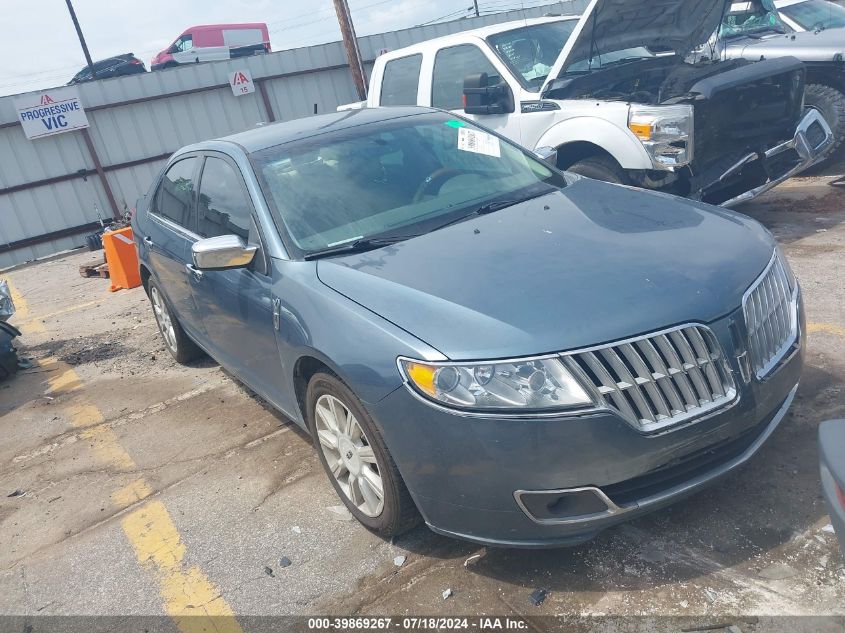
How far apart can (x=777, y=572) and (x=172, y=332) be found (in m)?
4.47

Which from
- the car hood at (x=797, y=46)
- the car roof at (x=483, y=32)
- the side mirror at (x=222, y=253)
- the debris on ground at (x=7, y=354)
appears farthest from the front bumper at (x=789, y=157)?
the debris on ground at (x=7, y=354)

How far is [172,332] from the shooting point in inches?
217

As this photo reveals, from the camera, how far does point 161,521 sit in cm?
354

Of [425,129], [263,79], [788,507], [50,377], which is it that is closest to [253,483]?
[425,129]

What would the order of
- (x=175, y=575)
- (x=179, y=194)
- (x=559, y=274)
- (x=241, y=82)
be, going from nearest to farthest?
(x=559, y=274) → (x=175, y=575) → (x=179, y=194) → (x=241, y=82)

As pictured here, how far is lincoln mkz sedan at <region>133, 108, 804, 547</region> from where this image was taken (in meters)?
2.33

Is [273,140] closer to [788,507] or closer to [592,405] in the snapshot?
[592,405]

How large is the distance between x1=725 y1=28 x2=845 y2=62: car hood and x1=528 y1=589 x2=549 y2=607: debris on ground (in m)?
6.83

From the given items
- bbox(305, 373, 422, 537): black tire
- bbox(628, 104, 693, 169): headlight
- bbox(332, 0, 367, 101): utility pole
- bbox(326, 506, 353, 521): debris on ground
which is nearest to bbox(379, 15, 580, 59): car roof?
bbox(628, 104, 693, 169): headlight

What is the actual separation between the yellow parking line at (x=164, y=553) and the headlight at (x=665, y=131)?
13.6 feet

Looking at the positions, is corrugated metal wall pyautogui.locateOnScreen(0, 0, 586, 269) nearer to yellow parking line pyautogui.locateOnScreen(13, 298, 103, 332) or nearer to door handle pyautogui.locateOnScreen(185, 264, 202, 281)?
yellow parking line pyautogui.locateOnScreen(13, 298, 103, 332)

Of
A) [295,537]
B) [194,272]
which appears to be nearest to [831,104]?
[194,272]

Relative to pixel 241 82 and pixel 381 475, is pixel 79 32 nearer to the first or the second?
pixel 241 82

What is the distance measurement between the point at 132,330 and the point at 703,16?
6.16 m
